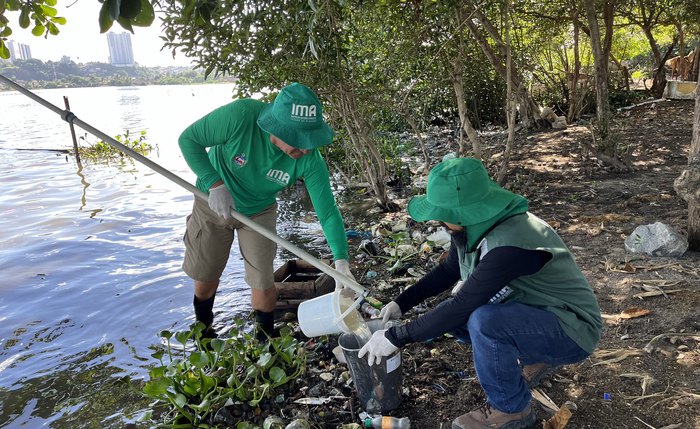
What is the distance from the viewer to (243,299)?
15.5ft

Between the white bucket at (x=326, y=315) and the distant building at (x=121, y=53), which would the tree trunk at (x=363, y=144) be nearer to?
the white bucket at (x=326, y=315)

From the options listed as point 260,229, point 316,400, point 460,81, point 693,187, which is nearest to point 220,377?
point 316,400

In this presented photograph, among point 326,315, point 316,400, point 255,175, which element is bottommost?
point 316,400

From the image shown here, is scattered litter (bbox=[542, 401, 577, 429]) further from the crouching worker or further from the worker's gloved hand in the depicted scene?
the worker's gloved hand

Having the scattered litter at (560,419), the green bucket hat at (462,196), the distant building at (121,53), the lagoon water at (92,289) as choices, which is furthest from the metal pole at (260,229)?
the distant building at (121,53)

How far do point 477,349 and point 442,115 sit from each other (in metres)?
11.4

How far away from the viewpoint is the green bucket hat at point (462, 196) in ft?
6.85

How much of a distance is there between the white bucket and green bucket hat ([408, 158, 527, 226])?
2.52 ft

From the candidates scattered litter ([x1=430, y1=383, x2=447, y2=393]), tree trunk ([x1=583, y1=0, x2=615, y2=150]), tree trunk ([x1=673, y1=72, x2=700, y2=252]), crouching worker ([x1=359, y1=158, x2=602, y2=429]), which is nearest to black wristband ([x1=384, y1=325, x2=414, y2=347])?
crouching worker ([x1=359, y1=158, x2=602, y2=429])

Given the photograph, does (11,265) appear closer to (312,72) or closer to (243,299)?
(243,299)

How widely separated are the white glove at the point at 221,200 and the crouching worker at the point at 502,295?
1.21 meters

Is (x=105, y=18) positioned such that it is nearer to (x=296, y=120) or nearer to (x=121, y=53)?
(x=296, y=120)

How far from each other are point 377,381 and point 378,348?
31cm

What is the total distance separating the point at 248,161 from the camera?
3.05 meters
